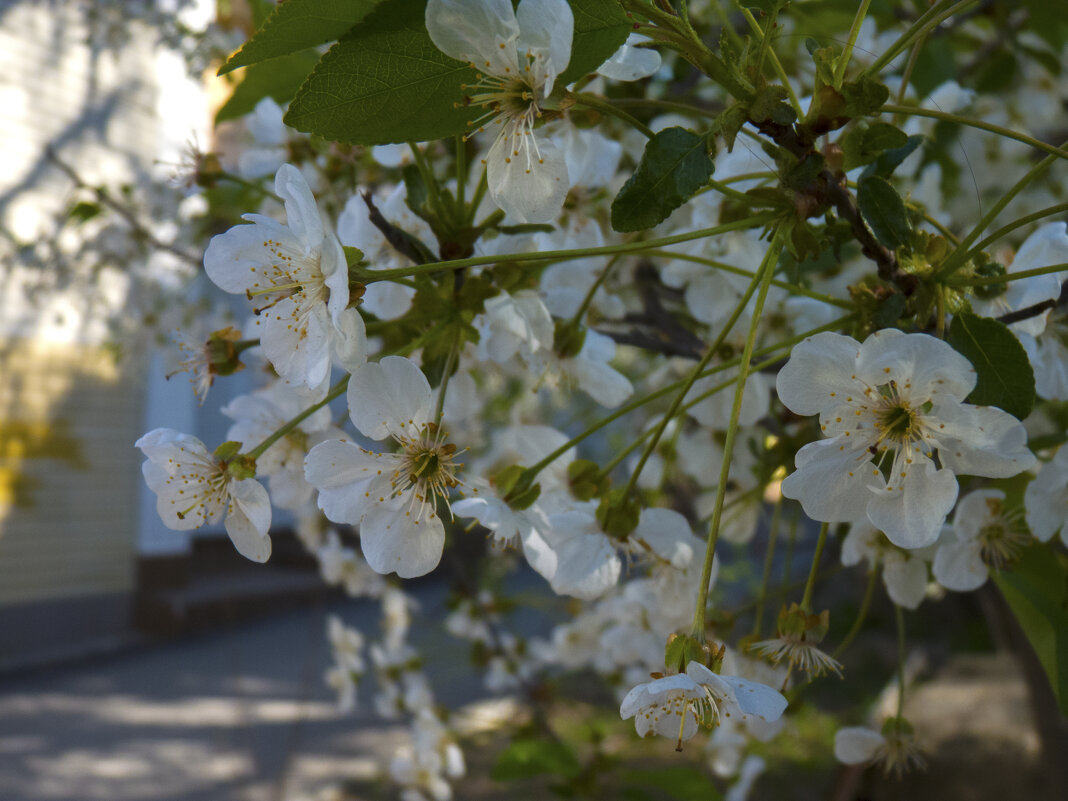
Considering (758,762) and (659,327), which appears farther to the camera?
(758,762)

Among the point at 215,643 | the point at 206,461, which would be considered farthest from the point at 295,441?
the point at 215,643

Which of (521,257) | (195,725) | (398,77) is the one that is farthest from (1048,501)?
(195,725)

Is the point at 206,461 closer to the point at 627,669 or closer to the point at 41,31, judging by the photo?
the point at 627,669

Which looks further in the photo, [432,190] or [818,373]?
[432,190]

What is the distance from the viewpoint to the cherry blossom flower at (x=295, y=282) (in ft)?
1.54

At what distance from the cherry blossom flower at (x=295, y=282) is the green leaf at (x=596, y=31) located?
0.53 feet

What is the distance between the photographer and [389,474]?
0.55 metres

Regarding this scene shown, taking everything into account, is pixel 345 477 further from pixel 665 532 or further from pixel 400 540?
pixel 665 532

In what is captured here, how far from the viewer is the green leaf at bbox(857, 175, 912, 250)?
0.52 metres

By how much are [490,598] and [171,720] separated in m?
2.81

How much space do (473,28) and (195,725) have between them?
4.11 meters

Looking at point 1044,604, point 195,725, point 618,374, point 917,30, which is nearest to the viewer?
point 917,30

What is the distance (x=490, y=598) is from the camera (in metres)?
1.84

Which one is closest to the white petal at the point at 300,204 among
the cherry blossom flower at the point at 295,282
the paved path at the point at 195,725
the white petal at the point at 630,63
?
the cherry blossom flower at the point at 295,282
